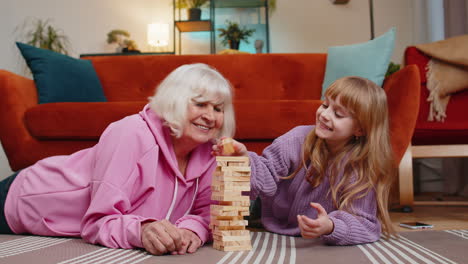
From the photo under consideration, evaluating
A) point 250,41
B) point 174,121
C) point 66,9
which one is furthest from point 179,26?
point 174,121

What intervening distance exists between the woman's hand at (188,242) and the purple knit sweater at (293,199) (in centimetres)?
27

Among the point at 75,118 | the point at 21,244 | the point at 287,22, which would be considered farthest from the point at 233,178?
the point at 287,22

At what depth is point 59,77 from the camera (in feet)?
7.63

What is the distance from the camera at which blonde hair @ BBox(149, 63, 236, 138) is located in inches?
46.0

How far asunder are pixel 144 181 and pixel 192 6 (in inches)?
156

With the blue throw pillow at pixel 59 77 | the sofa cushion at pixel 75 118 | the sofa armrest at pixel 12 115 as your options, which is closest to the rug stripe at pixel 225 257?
the sofa cushion at pixel 75 118

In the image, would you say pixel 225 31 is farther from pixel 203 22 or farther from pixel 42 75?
pixel 42 75

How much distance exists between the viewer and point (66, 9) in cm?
425

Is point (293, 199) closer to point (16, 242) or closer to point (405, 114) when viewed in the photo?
point (405, 114)

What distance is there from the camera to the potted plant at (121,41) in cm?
439

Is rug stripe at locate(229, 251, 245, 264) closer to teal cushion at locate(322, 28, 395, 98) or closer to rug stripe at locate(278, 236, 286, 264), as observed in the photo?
rug stripe at locate(278, 236, 286, 264)

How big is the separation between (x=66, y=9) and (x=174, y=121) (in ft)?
12.2

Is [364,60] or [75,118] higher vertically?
[364,60]

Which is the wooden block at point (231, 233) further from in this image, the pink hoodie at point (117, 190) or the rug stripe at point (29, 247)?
the rug stripe at point (29, 247)
